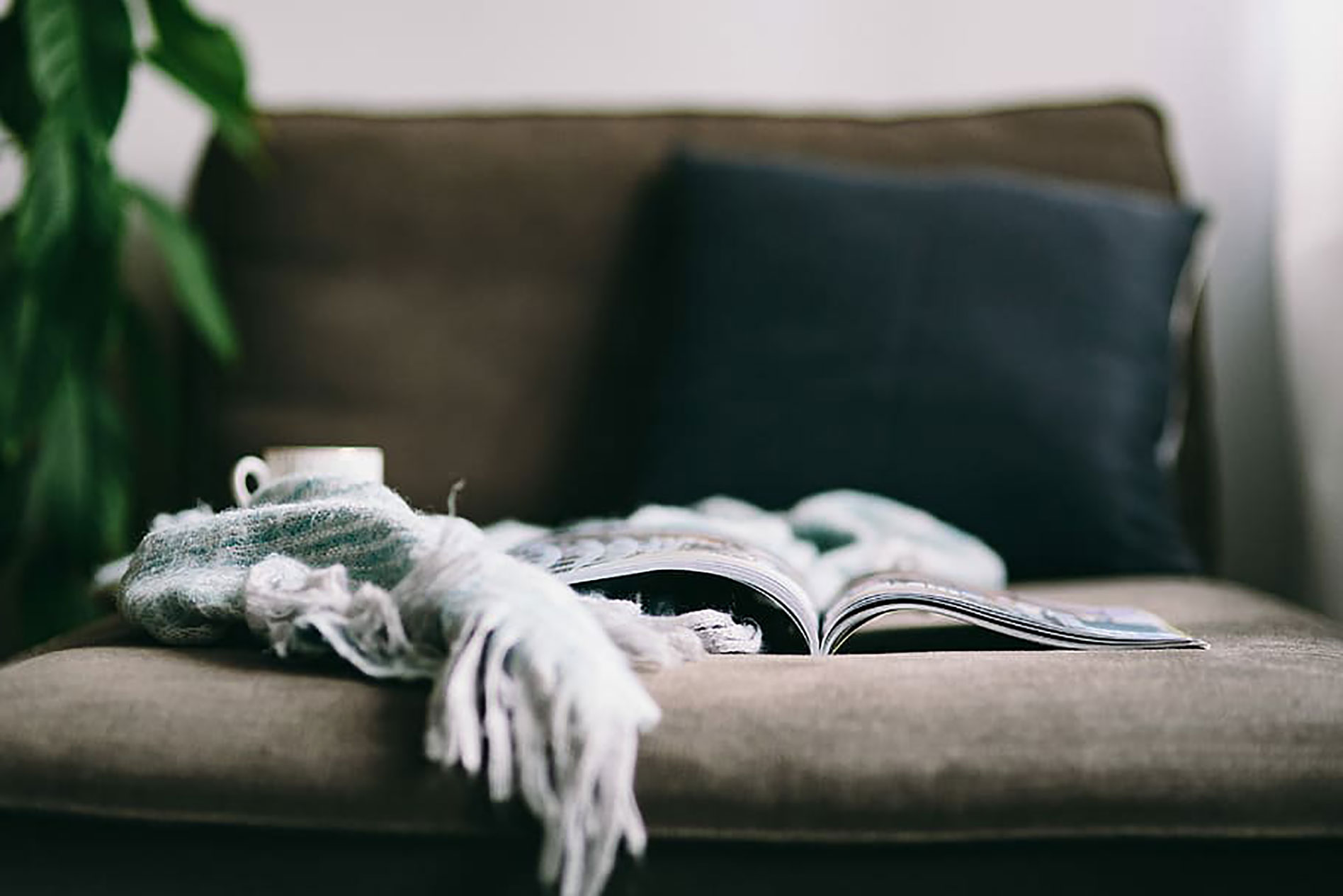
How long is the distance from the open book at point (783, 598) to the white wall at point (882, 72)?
928 millimetres

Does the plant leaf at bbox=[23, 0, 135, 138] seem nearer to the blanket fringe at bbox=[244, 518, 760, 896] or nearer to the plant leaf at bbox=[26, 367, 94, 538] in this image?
the plant leaf at bbox=[26, 367, 94, 538]

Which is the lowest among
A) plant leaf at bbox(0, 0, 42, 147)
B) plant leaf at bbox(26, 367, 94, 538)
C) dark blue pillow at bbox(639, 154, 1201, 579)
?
plant leaf at bbox(26, 367, 94, 538)

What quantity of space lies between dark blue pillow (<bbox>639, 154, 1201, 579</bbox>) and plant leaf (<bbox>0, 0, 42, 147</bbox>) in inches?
26.8

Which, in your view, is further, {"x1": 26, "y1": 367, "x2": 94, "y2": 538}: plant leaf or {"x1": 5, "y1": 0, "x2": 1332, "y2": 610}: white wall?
{"x1": 5, "y1": 0, "x2": 1332, "y2": 610}: white wall

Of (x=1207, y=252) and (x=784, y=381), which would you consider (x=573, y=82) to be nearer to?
(x=784, y=381)

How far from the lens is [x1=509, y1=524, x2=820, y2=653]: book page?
70cm

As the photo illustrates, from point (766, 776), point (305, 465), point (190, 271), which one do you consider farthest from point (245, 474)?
point (190, 271)

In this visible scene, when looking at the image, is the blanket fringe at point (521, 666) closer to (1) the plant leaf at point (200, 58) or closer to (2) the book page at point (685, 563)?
(2) the book page at point (685, 563)

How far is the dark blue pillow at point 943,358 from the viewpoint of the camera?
1.19 m

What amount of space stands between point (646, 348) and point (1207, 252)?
0.76 m

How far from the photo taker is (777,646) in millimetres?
753

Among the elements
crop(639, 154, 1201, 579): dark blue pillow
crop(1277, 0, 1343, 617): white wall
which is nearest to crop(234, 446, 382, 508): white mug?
crop(639, 154, 1201, 579): dark blue pillow

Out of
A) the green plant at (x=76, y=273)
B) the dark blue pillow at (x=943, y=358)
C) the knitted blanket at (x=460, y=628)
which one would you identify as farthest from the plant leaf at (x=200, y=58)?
the knitted blanket at (x=460, y=628)

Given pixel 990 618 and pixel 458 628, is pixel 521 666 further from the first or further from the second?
pixel 990 618
